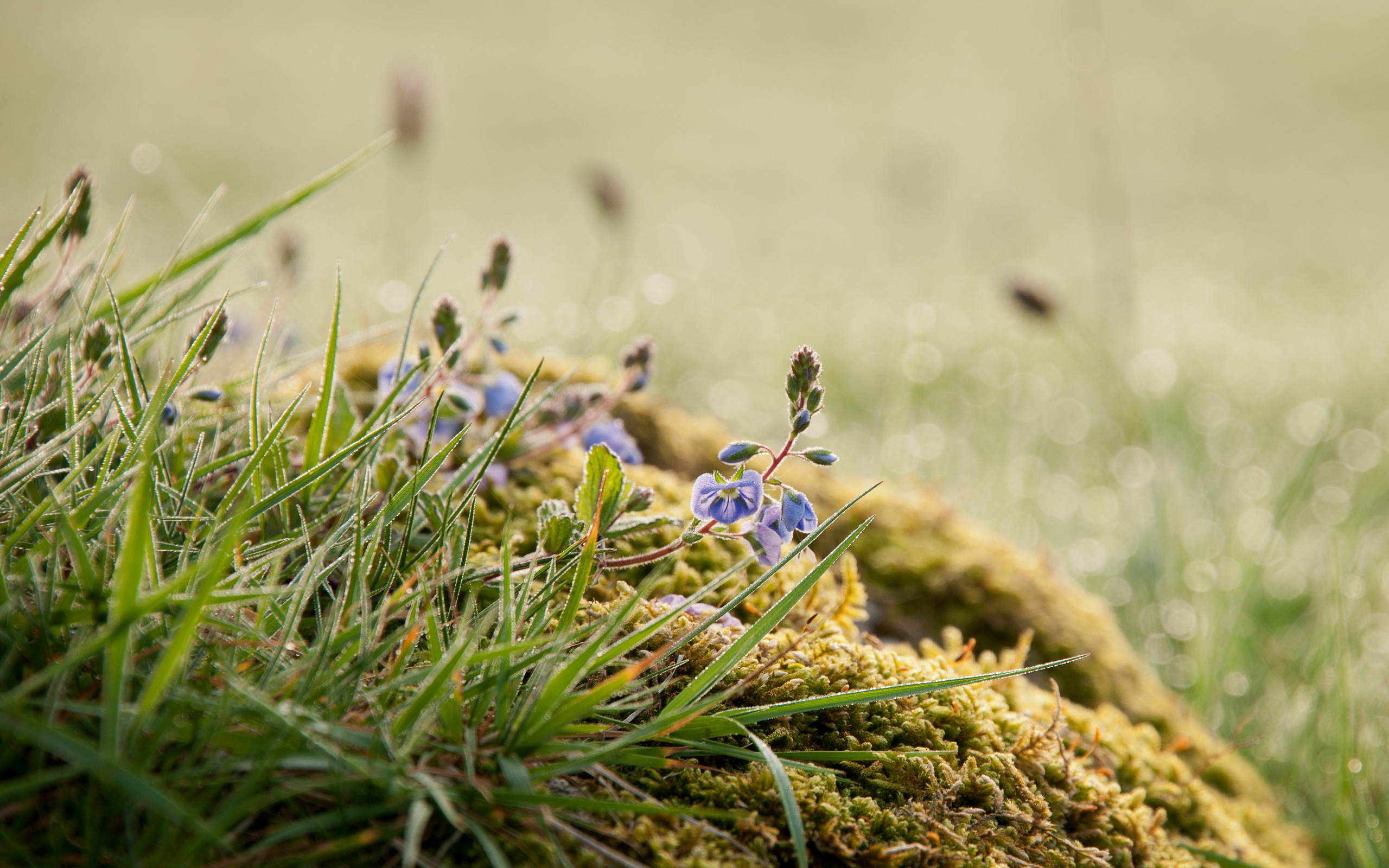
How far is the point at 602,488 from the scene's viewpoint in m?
1.20

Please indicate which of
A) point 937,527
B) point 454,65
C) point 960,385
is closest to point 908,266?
point 960,385

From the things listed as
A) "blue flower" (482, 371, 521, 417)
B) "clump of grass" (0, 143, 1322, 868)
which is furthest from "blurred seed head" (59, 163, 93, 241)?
"blue flower" (482, 371, 521, 417)

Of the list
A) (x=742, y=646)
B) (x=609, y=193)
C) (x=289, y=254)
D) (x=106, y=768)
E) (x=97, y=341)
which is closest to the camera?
(x=106, y=768)

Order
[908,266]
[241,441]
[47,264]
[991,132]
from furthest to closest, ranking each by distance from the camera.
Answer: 1. [991,132]
2. [908,266]
3. [47,264]
4. [241,441]

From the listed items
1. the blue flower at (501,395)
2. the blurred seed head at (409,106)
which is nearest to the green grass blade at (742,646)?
the blue flower at (501,395)

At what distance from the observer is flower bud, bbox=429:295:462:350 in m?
1.40

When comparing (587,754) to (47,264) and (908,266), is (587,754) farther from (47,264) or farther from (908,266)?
(908,266)

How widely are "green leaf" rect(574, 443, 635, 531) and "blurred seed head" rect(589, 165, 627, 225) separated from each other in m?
1.74

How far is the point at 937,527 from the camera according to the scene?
2.22m

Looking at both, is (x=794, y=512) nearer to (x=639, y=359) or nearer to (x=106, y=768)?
(x=639, y=359)

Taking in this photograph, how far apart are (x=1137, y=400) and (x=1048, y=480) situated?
2.65 feet

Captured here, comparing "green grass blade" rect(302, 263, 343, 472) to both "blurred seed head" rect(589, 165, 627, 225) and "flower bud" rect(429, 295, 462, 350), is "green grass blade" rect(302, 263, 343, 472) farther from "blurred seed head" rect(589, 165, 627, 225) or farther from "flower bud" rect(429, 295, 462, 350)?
"blurred seed head" rect(589, 165, 627, 225)

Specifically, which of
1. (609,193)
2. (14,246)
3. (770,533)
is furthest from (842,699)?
(609,193)

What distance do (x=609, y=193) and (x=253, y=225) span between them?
58.3 inches
